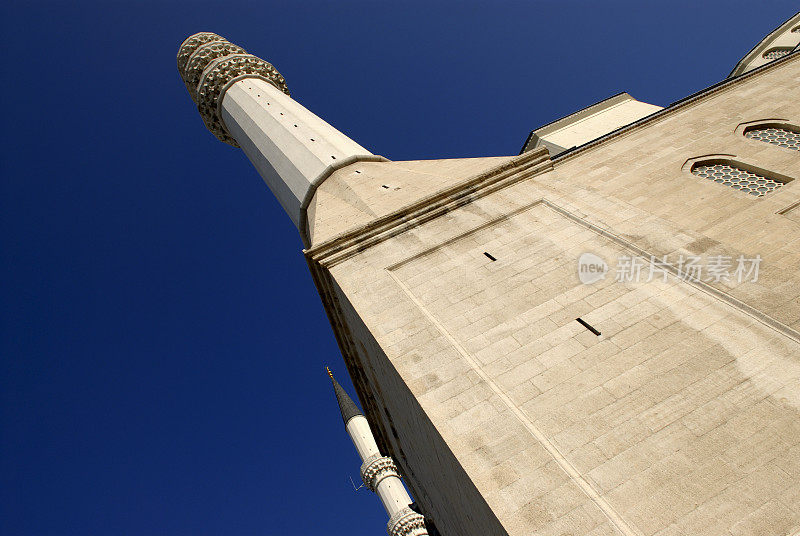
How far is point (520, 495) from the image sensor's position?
5566 mm

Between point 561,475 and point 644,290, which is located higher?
point 644,290

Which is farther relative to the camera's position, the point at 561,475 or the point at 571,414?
the point at 571,414

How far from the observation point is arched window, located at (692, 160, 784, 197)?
9773 mm

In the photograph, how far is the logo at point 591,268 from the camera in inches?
316

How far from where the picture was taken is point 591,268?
8.20 m

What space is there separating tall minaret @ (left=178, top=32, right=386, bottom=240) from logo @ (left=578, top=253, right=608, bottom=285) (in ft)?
30.2

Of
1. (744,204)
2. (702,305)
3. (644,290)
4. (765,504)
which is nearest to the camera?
(765,504)

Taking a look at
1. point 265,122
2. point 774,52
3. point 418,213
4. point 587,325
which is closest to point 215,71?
point 265,122

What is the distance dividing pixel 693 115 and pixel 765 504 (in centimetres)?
1024

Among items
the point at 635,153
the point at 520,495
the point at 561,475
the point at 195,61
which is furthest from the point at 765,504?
the point at 195,61

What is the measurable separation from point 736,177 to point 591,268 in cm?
473

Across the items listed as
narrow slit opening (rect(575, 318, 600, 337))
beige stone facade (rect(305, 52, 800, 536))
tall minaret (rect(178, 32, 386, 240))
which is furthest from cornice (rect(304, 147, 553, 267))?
tall minaret (rect(178, 32, 386, 240))

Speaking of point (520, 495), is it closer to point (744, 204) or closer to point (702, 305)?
point (702, 305)

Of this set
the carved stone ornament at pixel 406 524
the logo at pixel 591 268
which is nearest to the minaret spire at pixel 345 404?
the carved stone ornament at pixel 406 524
